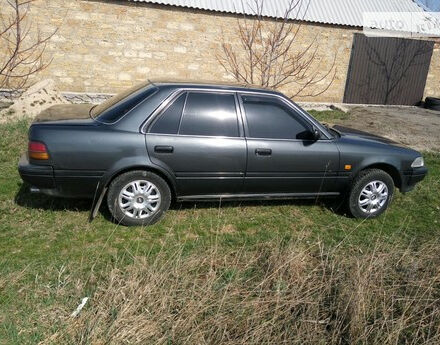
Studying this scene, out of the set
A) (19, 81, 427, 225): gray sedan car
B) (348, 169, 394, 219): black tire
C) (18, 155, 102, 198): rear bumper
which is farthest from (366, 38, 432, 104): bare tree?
(18, 155, 102, 198): rear bumper

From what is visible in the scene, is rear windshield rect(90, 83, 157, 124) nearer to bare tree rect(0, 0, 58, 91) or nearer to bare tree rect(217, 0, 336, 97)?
bare tree rect(0, 0, 58, 91)

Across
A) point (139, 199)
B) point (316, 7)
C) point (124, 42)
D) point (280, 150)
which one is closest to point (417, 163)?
point (280, 150)

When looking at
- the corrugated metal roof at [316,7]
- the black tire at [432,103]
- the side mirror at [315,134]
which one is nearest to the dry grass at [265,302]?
the side mirror at [315,134]

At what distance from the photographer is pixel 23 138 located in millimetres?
6523

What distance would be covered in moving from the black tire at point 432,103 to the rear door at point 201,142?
13090mm

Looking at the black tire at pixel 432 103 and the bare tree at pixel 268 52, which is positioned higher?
the bare tree at pixel 268 52

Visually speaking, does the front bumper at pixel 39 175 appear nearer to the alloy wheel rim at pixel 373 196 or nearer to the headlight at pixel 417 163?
the alloy wheel rim at pixel 373 196

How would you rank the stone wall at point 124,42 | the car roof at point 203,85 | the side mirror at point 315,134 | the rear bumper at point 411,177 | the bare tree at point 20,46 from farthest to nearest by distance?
the stone wall at point 124,42 < the bare tree at point 20,46 < the rear bumper at point 411,177 < the side mirror at point 315,134 < the car roof at point 203,85

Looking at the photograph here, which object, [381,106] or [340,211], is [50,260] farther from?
[381,106]

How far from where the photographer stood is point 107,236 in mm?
3842

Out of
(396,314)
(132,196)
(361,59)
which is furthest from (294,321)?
(361,59)

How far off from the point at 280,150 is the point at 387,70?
38.8 ft

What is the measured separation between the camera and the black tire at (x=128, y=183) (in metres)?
3.89

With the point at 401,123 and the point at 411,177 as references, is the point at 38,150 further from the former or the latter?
the point at 401,123
